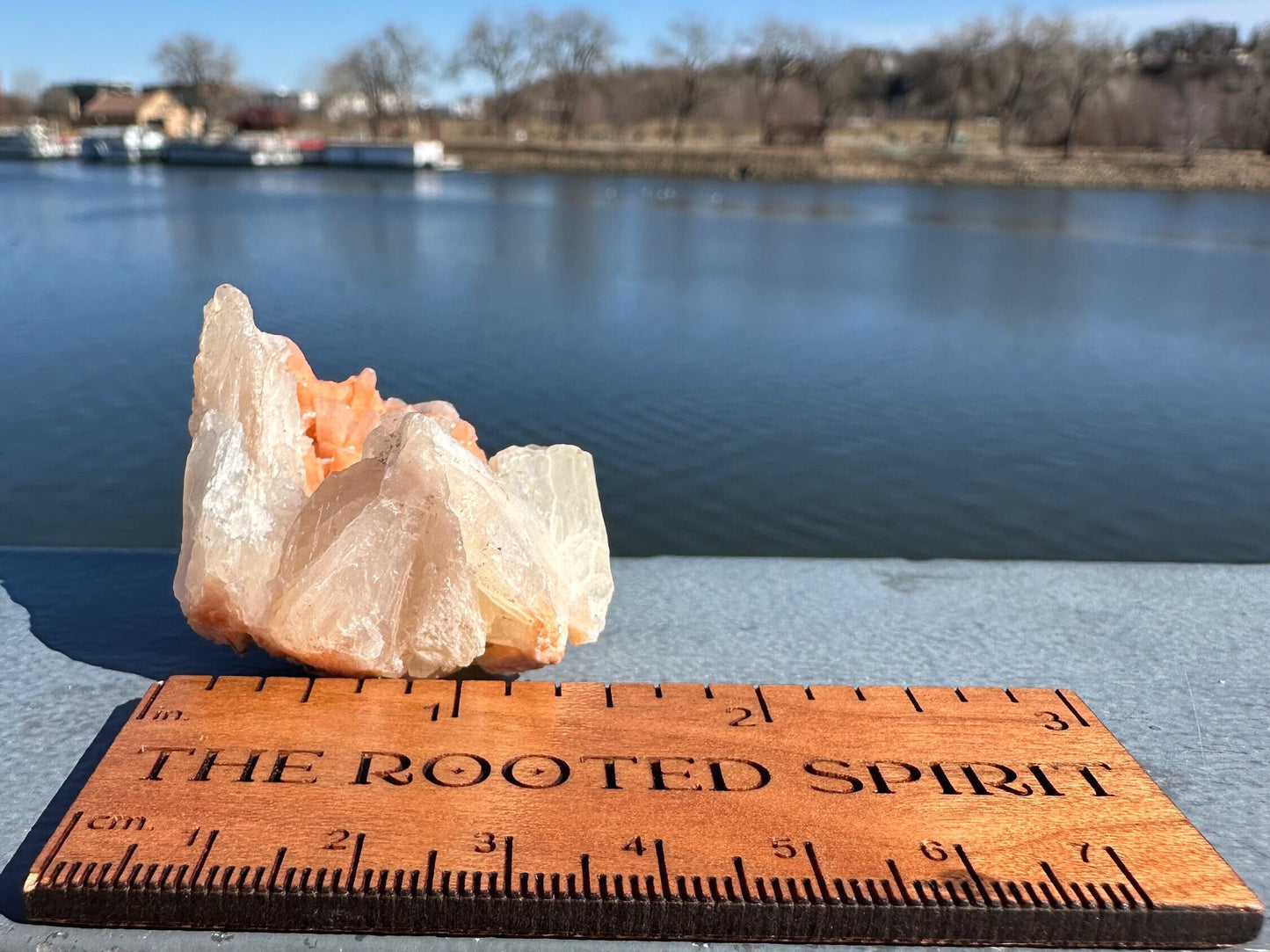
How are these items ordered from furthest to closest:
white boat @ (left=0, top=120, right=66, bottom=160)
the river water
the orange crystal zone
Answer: white boat @ (left=0, top=120, right=66, bottom=160), the river water, the orange crystal zone

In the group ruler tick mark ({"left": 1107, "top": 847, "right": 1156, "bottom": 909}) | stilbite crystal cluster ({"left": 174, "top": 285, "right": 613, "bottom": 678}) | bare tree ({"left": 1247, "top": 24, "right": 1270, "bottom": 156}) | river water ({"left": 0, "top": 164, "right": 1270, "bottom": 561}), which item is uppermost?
bare tree ({"left": 1247, "top": 24, "right": 1270, "bottom": 156})

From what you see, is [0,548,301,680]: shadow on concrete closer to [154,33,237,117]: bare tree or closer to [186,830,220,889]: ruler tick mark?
[186,830,220,889]: ruler tick mark

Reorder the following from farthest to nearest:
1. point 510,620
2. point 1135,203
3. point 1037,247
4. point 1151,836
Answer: point 1135,203 < point 1037,247 < point 510,620 < point 1151,836

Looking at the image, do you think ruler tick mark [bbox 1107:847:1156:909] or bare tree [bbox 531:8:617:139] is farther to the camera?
bare tree [bbox 531:8:617:139]

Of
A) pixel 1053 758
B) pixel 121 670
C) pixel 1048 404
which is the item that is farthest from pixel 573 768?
pixel 1048 404

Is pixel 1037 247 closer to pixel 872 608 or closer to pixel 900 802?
pixel 872 608

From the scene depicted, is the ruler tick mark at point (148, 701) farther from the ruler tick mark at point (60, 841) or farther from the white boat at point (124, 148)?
the white boat at point (124, 148)

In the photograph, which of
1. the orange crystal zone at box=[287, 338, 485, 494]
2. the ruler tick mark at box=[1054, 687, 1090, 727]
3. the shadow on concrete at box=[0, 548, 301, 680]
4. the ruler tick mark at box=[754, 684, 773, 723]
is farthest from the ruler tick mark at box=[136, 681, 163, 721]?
the ruler tick mark at box=[1054, 687, 1090, 727]
